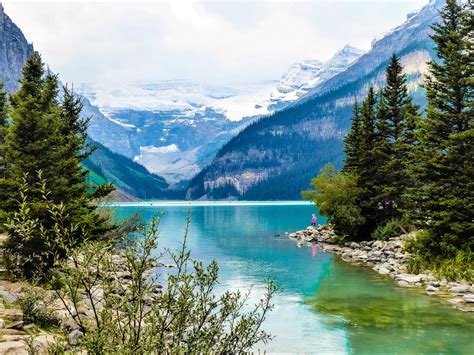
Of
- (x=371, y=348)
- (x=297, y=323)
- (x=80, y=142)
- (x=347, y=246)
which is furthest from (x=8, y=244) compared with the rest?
(x=347, y=246)

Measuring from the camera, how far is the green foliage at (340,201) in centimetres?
4941

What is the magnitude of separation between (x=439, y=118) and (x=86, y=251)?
31.1 m

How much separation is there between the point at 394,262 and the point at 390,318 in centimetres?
1625

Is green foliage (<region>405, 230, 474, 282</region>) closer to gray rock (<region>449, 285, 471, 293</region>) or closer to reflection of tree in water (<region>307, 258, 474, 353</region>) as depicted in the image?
gray rock (<region>449, 285, 471, 293</region>)

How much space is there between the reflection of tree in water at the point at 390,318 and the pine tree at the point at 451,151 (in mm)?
5617

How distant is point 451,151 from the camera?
3127 cm

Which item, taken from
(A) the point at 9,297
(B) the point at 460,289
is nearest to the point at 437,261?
(B) the point at 460,289

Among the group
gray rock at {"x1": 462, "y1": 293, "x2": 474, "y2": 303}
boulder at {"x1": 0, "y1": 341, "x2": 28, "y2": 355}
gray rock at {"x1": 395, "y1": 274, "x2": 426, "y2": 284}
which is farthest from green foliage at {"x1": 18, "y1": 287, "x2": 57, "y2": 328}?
gray rock at {"x1": 395, "y1": 274, "x2": 426, "y2": 284}

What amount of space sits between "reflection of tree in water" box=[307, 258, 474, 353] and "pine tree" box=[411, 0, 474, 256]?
5.62 meters

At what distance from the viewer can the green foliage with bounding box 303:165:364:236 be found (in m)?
49.4

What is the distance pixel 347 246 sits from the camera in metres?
50.7

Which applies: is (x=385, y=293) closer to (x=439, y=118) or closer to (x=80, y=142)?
(x=439, y=118)

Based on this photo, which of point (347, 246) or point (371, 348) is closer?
point (371, 348)

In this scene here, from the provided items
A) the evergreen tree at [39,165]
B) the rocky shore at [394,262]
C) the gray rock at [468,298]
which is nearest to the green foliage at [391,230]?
the rocky shore at [394,262]
